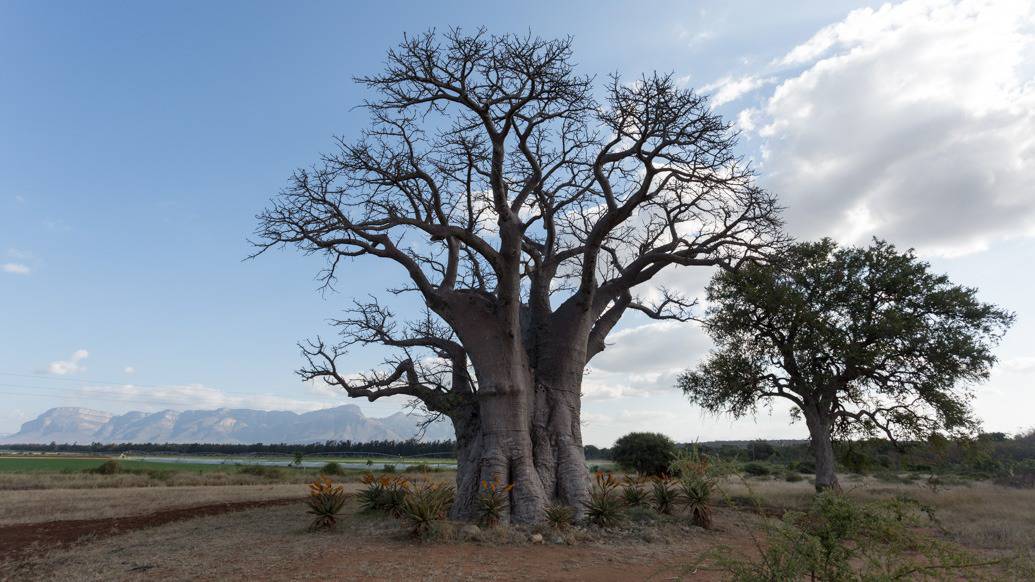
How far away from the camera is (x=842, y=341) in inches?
610

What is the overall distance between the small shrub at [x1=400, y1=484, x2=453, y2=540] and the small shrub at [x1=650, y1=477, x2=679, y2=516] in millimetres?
4410

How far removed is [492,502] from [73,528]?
7.98 meters

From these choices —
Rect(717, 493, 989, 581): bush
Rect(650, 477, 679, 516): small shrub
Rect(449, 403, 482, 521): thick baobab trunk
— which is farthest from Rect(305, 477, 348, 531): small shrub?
Rect(717, 493, 989, 581): bush

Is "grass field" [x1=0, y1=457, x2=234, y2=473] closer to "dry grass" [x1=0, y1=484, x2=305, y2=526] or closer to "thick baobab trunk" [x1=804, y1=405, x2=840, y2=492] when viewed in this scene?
"dry grass" [x1=0, y1=484, x2=305, y2=526]

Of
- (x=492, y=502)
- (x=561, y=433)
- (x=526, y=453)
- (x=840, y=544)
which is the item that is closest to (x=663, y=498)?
(x=561, y=433)

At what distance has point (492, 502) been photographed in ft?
31.4

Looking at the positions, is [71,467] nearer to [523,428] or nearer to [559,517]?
[523,428]

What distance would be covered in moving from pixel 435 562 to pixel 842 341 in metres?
12.8

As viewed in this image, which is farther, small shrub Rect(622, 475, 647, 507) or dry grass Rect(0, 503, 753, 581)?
small shrub Rect(622, 475, 647, 507)

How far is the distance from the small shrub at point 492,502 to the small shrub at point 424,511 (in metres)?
0.61

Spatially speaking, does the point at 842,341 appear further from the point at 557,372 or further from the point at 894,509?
the point at 894,509

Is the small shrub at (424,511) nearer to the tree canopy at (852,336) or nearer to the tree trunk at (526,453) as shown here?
the tree trunk at (526,453)

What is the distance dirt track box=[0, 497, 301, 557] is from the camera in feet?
30.7

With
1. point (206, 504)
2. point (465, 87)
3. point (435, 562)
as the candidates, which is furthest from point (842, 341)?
point (206, 504)
